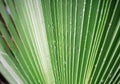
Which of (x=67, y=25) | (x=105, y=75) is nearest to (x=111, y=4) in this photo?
(x=67, y=25)

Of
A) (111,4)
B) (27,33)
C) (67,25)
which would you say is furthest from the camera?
(27,33)

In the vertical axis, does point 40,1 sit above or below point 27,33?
above

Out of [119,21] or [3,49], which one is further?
[3,49]

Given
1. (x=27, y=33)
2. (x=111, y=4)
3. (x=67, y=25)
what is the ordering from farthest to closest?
(x=27, y=33) < (x=67, y=25) < (x=111, y=4)

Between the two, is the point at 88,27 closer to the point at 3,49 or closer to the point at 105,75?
the point at 105,75

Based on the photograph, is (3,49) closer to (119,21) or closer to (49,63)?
(49,63)

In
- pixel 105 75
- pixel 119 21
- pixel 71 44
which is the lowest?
pixel 105 75

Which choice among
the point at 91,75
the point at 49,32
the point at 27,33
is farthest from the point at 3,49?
the point at 91,75
